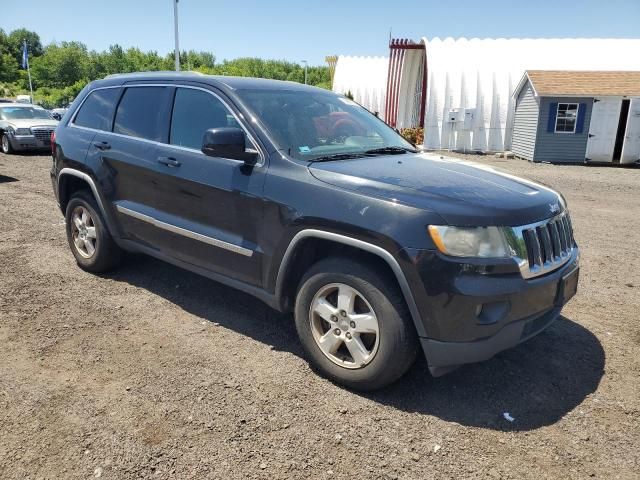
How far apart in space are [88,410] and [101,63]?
303 ft

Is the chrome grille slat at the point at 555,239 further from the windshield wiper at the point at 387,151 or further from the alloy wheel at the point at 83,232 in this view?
the alloy wheel at the point at 83,232

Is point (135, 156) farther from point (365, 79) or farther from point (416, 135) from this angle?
point (365, 79)

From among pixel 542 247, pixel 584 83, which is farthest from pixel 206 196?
pixel 584 83

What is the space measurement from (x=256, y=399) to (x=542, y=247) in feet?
6.30

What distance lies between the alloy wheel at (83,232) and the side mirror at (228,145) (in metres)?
2.13

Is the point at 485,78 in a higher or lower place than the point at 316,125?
higher

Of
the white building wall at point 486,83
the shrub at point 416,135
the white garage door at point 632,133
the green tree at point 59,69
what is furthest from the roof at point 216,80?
the green tree at point 59,69

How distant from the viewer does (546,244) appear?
306 cm

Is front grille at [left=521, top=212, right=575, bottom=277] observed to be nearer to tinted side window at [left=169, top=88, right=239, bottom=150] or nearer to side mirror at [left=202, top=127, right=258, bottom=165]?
side mirror at [left=202, top=127, right=258, bottom=165]

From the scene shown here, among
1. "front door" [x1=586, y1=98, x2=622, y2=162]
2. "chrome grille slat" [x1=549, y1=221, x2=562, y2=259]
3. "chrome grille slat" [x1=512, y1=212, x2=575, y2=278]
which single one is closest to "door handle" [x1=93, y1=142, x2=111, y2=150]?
"chrome grille slat" [x1=512, y1=212, x2=575, y2=278]

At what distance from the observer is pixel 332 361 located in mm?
3262

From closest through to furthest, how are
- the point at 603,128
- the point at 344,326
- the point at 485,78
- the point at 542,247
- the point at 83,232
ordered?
1. the point at 542,247
2. the point at 344,326
3. the point at 83,232
4. the point at 603,128
5. the point at 485,78

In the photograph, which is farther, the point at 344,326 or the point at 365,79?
the point at 365,79

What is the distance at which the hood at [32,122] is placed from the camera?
1639cm
